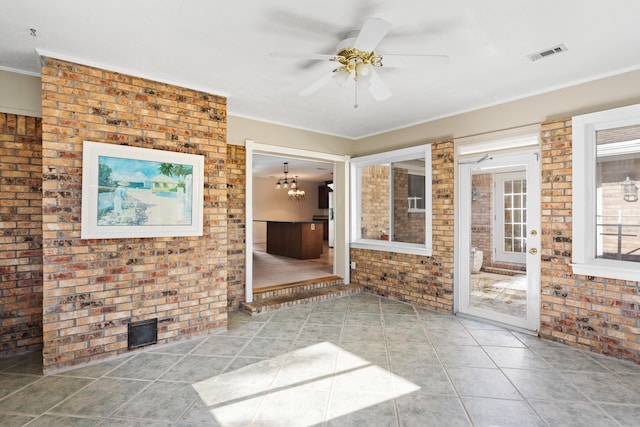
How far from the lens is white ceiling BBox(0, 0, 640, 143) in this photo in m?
2.10

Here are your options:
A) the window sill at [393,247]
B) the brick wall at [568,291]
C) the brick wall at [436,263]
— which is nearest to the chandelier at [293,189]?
the window sill at [393,247]

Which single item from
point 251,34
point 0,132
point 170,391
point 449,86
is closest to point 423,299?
point 449,86

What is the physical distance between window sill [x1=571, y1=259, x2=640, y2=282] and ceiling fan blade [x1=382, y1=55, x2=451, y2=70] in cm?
249

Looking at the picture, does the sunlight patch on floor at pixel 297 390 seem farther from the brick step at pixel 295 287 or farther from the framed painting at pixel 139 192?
the brick step at pixel 295 287

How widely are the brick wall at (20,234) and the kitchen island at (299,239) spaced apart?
5.61m

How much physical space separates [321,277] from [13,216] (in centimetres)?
419

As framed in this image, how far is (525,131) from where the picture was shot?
3.62 m

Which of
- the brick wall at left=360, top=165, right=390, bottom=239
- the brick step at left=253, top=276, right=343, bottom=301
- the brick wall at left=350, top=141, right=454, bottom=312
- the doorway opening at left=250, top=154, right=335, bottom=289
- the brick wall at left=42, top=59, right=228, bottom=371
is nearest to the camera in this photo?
the brick wall at left=42, top=59, right=228, bottom=371

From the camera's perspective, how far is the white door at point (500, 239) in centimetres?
365

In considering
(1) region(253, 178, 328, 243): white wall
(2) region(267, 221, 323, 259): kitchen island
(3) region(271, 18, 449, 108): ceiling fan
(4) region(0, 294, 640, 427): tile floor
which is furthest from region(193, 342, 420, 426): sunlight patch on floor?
(1) region(253, 178, 328, 243): white wall

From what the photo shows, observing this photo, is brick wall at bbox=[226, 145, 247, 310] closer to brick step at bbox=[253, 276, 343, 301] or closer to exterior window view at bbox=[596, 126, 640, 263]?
brick step at bbox=[253, 276, 343, 301]

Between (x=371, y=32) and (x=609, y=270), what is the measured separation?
10.1ft

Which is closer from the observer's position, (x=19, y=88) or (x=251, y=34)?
(x=251, y=34)

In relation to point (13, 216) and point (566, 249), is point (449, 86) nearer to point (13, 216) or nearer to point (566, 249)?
point (566, 249)
